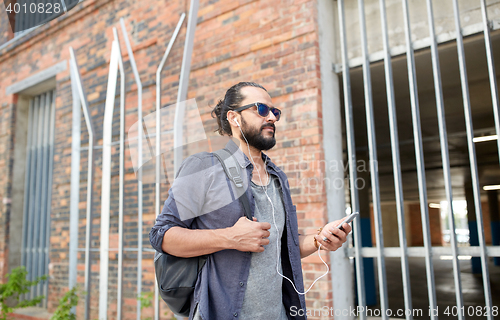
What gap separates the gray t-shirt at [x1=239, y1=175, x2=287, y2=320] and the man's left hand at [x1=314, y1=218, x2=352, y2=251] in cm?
21

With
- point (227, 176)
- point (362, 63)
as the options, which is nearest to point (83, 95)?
point (362, 63)

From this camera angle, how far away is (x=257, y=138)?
6.86 feet

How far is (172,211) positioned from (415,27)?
3.04 m

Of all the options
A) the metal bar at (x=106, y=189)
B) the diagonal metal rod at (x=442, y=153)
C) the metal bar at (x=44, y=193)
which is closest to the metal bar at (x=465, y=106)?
the diagonal metal rod at (x=442, y=153)

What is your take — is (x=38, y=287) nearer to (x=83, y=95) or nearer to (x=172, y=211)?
(x=83, y=95)

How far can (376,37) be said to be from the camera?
3.90 meters

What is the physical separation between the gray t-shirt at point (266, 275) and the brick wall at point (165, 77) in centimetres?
179

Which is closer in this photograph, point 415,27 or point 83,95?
point 415,27

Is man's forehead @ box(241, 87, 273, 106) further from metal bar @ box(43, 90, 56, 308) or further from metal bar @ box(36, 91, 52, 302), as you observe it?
metal bar @ box(36, 91, 52, 302)

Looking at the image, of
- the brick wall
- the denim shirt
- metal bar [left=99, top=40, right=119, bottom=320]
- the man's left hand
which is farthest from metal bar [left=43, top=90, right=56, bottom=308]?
the man's left hand

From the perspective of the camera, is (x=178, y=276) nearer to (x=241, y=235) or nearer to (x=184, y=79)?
(x=241, y=235)

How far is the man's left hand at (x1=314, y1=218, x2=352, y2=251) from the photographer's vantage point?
6.13ft

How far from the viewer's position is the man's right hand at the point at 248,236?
171cm

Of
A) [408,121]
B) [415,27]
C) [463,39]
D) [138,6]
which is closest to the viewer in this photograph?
[463,39]
